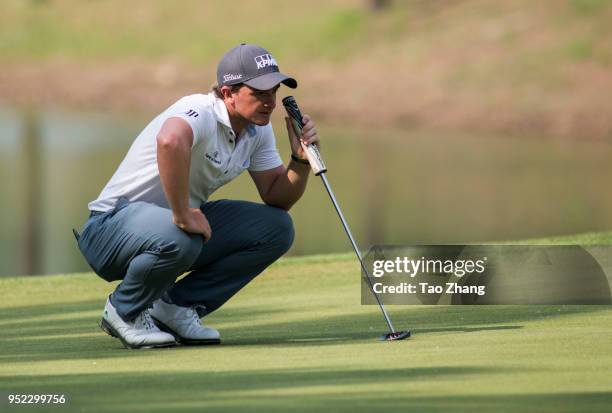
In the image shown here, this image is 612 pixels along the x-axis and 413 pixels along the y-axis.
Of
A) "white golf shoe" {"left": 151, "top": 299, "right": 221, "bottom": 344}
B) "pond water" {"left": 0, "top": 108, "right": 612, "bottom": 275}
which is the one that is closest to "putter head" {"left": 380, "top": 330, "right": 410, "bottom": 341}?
"white golf shoe" {"left": 151, "top": 299, "right": 221, "bottom": 344}

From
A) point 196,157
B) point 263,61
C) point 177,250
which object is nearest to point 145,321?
point 177,250

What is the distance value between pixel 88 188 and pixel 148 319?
1627cm

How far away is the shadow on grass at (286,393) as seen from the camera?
372 cm

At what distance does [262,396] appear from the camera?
12.8ft

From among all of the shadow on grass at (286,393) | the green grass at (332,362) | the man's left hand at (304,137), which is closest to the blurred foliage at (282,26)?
the green grass at (332,362)

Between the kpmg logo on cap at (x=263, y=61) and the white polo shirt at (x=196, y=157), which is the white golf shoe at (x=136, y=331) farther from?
the kpmg logo on cap at (x=263, y=61)

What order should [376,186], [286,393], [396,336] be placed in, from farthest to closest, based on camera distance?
[376,186], [396,336], [286,393]

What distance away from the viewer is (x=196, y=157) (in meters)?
5.32

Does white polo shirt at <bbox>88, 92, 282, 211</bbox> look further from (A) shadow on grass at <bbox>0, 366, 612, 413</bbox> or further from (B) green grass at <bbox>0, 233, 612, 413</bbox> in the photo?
(A) shadow on grass at <bbox>0, 366, 612, 413</bbox>

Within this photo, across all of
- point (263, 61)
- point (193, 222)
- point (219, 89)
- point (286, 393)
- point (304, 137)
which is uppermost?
point (263, 61)

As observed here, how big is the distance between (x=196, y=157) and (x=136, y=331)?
688 mm

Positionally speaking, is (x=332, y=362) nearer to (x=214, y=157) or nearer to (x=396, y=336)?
(x=396, y=336)

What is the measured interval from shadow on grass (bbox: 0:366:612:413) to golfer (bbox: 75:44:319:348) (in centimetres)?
90

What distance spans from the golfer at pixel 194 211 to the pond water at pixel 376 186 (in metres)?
8.25
